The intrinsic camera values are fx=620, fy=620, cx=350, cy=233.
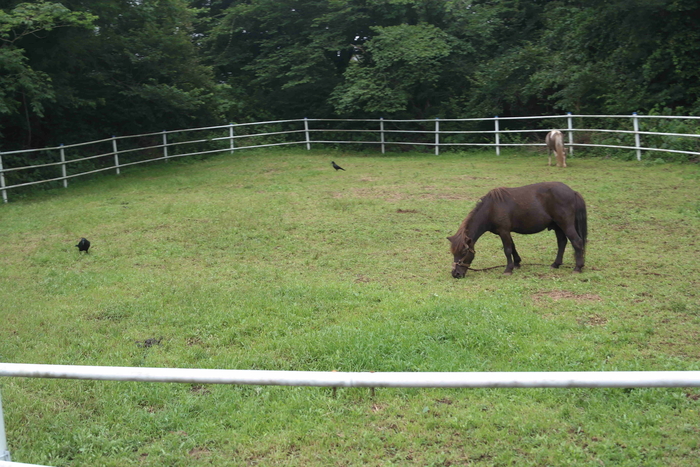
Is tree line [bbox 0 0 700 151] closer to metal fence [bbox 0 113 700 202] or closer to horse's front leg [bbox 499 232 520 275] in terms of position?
metal fence [bbox 0 113 700 202]

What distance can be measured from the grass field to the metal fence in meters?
3.86

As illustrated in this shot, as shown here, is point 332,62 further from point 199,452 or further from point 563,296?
point 199,452

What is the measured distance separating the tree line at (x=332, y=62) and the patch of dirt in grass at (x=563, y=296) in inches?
479

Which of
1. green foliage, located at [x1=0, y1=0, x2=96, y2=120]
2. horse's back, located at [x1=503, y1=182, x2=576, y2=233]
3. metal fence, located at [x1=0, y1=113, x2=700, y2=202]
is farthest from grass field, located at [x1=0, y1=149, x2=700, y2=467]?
green foliage, located at [x1=0, y1=0, x2=96, y2=120]

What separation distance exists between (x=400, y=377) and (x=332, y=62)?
22769mm

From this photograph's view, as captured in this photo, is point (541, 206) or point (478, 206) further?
point (478, 206)

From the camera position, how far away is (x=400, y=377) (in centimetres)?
219

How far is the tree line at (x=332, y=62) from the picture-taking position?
16.6 meters

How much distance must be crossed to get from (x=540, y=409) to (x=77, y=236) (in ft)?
29.3

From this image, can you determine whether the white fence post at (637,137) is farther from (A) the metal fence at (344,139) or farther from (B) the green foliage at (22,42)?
(B) the green foliage at (22,42)

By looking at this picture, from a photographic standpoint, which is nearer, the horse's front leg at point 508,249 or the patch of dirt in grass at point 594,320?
the patch of dirt in grass at point 594,320

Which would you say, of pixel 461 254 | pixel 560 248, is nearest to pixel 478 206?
pixel 461 254

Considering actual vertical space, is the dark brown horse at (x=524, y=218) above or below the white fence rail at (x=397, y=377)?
below

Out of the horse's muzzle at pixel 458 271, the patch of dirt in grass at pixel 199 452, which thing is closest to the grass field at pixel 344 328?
the patch of dirt in grass at pixel 199 452
